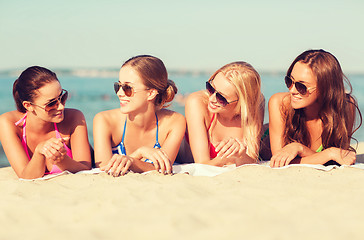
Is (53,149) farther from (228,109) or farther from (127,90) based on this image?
(228,109)

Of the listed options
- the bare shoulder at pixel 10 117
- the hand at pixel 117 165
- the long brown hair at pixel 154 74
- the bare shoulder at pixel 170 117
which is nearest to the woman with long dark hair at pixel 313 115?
the bare shoulder at pixel 170 117

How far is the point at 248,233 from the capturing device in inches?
98.1

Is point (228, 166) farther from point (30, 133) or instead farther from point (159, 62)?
point (30, 133)

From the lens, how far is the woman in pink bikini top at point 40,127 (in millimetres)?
4000

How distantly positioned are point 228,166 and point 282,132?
0.79 m

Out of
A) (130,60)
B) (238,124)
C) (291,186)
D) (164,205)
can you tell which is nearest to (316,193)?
(291,186)

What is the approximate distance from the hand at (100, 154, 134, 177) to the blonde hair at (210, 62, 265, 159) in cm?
140

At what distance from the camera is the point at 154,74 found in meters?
4.36

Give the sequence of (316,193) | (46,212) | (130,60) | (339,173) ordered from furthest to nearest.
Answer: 1. (130,60)
2. (339,173)
3. (316,193)
4. (46,212)

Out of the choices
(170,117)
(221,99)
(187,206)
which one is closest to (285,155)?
(221,99)

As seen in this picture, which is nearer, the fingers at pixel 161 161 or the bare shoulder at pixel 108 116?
the fingers at pixel 161 161

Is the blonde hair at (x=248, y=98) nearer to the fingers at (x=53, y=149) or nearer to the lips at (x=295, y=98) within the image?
the lips at (x=295, y=98)

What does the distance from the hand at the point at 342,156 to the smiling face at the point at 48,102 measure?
2.98 m

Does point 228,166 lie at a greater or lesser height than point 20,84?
lesser
